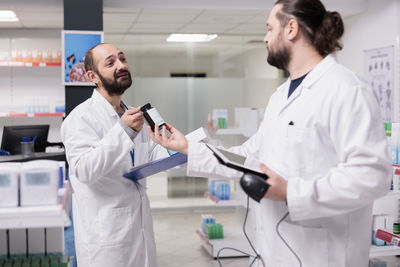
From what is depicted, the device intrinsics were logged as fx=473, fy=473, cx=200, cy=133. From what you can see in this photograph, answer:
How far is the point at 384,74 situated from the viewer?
5.77m

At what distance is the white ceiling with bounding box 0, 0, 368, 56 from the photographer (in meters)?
5.60

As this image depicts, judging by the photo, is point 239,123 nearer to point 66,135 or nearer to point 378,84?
point 378,84

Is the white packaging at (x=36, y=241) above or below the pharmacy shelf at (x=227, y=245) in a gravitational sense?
above

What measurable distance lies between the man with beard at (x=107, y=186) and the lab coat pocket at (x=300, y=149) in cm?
74

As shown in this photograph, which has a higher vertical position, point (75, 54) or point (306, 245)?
point (75, 54)

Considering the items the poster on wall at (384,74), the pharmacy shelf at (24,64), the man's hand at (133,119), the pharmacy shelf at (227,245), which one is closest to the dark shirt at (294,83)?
the man's hand at (133,119)

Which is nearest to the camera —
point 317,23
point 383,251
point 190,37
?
point 317,23

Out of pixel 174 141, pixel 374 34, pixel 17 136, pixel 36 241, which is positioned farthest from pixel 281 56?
pixel 374 34

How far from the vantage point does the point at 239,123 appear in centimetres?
548

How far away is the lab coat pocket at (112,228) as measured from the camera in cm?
221

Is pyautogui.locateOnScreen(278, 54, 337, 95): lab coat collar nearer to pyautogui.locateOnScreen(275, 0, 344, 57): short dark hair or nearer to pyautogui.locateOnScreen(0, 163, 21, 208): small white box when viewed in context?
pyautogui.locateOnScreen(275, 0, 344, 57): short dark hair

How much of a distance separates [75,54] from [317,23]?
340 cm

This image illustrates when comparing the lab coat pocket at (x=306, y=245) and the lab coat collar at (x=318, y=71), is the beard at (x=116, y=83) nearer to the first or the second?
the lab coat collar at (x=318, y=71)

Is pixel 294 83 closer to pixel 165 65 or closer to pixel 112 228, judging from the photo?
pixel 112 228
